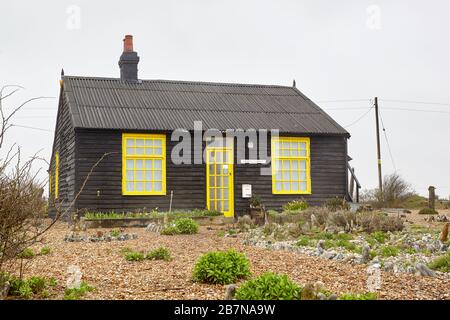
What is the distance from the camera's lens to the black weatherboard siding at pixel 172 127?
63.1 ft

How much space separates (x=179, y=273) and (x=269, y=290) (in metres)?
2.35

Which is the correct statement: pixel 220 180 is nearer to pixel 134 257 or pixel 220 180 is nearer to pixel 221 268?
pixel 134 257

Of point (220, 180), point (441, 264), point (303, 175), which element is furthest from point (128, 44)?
point (441, 264)

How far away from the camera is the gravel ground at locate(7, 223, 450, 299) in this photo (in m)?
6.70

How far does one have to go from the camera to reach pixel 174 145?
20.0 metres

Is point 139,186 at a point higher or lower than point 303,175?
lower

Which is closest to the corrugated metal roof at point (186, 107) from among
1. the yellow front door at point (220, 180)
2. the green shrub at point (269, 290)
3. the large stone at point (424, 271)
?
the yellow front door at point (220, 180)

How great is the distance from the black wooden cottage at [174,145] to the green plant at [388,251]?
35.6 ft

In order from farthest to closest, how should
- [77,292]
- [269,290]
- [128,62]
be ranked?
[128,62] → [77,292] → [269,290]

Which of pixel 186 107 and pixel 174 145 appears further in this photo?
pixel 186 107

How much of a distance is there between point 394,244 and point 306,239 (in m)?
1.78

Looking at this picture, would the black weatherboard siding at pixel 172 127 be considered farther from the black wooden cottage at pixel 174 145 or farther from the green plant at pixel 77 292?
the green plant at pixel 77 292

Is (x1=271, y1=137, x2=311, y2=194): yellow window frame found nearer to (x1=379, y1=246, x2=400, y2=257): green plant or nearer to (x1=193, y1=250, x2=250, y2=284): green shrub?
(x1=379, y1=246, x2=400, y2=257): green plant
